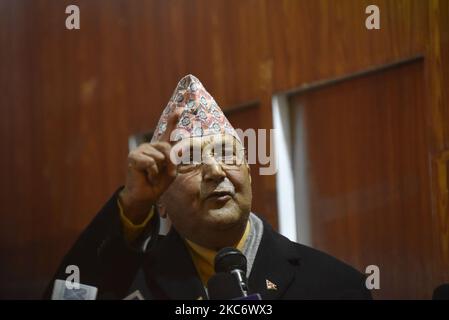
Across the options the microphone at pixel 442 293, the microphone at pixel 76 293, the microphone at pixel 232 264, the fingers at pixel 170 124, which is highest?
the fingers at pixel 170 124

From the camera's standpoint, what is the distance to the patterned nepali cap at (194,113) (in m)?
2.67

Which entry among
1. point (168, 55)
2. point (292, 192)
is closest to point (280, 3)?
point (168, 55)

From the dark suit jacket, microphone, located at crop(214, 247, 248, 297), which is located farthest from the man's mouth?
microphone, located at crop(214, 247, 248, 297)

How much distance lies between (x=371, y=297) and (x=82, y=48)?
1396 mm

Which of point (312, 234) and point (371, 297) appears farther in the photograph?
point (312, 234)

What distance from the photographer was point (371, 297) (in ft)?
8.60

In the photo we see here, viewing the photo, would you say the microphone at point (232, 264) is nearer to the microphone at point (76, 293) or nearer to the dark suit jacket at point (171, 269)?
the dark suit jacket at point (171, 269)

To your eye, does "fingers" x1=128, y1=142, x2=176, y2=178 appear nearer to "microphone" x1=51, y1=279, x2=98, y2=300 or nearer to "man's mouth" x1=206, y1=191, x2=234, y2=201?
"man's mouth" x1=206, y1=191, x2=234, y2=201

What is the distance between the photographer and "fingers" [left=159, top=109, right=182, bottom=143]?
7.67 feet

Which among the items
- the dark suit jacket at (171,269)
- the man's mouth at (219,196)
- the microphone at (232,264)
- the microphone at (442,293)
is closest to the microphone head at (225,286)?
the microphone at (232,264)

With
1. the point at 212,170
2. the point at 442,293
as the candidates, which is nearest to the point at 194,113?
the point at 212,170

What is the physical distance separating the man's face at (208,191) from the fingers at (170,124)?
0.25 feet
